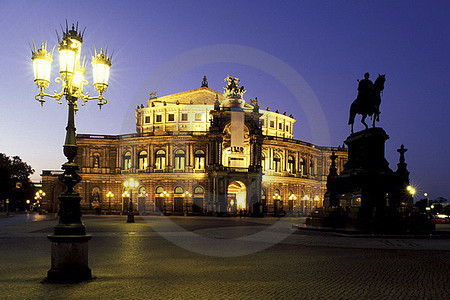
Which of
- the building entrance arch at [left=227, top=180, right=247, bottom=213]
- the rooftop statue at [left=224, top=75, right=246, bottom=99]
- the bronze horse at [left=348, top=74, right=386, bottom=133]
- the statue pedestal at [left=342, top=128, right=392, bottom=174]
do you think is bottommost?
the building entrance arch at [left=227, top=180, right=247, bottom=213]

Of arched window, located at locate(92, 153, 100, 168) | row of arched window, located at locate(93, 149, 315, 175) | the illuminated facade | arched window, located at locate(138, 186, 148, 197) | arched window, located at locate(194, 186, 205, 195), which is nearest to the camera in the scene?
the illuminated facade

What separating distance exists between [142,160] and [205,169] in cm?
1355

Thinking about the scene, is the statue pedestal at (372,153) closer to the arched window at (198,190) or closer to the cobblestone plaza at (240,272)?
the cobblestone plaza at (240,272)

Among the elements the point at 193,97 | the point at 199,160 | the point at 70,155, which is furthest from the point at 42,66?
the point at 193,97

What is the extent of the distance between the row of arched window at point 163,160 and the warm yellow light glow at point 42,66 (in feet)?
232

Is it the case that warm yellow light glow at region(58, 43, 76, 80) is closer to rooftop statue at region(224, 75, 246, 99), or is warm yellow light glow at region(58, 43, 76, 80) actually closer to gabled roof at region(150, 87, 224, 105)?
rooftop statue at region(224, 75, 246, 99)

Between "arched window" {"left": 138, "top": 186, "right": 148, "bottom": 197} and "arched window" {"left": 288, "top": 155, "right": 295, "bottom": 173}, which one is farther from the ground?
"arched window" {"left": 288, "top": 155, "right": 295, "bottom": 173}

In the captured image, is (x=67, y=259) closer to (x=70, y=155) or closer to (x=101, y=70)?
(x=70, y=155)

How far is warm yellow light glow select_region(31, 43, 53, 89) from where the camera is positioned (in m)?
12.0

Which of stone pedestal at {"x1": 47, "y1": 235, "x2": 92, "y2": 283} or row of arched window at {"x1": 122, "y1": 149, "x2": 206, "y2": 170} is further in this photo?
row of arched window at {"x1": 122, "y1": 149, "x2": 206, "y2": 170}

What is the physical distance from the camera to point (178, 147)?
84062mm

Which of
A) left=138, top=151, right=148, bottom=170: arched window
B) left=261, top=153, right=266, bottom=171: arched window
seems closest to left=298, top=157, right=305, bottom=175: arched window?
left=261, top=153, right=266, bottom=171: arched window

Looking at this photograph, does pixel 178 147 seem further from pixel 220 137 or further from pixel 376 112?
pixel 376 112

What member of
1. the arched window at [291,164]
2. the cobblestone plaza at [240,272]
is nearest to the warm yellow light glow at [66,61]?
the cobblestone plaza at [240,272]
